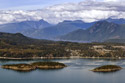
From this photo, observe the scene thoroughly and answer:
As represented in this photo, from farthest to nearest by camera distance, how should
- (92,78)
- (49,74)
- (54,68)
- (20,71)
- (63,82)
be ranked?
(54,68), (20,71), (49,74), (92,78), (63,82)

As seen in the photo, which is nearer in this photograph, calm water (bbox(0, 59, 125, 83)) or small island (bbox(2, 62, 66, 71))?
calm water (bbox(0, 59, 125, 83))

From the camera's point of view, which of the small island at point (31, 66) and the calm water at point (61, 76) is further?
the small island at point (31, 66)

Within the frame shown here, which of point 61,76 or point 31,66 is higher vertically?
point 31,66

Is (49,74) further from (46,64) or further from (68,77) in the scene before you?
(46,64)

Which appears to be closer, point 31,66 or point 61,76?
point 61,76

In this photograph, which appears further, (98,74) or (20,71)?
(20,71)

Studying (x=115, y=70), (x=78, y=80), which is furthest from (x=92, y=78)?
(x=115, y=70)

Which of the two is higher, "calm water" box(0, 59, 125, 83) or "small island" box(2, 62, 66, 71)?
"small island" box(2, 62, 66, 71)

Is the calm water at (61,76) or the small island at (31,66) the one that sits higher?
the small island at (31,66)

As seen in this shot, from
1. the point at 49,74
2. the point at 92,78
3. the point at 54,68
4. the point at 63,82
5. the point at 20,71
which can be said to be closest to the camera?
the point at 63,82
